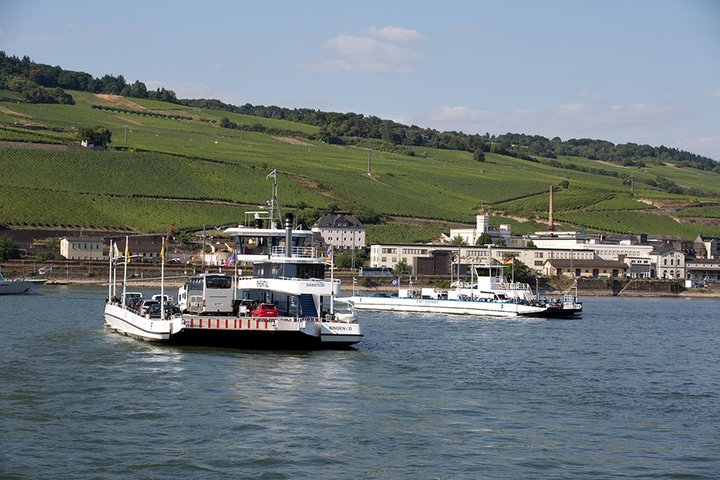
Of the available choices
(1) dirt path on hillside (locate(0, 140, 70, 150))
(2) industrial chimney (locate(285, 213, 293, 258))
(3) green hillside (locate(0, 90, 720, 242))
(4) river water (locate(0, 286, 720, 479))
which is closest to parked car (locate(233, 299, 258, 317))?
(2) industrial chimney (locate(285, 213, 293, 258))

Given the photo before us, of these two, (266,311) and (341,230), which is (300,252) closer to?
(266,311)

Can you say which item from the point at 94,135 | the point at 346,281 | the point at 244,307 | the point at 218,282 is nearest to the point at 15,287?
the point at 346,281

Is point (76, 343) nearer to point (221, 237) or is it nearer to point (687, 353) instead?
point (687, 353)

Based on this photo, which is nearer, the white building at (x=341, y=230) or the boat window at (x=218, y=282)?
the boat window at (x=218, y=282)

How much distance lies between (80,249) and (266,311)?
3367 inches

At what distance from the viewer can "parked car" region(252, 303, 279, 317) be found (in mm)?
42594

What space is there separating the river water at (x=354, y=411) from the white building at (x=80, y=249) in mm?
75583

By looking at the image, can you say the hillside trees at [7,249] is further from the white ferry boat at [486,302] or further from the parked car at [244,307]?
the parked car at [244,307]

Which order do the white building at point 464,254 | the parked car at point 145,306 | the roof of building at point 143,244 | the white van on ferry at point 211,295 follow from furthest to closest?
the white building at point 464,254
the roof of building at point 143,244
the parked car at point 145,306
the white van on ferry at point 211,295

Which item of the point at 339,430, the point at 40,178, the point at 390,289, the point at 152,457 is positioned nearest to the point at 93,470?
the point at 152,457

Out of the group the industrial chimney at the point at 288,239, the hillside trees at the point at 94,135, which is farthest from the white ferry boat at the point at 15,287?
the hillside trees at the point at 94,135

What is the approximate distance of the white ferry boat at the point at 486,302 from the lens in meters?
77.6

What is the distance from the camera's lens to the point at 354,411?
2967cm

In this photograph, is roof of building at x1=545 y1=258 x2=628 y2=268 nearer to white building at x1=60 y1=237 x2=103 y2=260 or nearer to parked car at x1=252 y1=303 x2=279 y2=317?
white building at x1=60 y1=237 x2=103 y2=260
